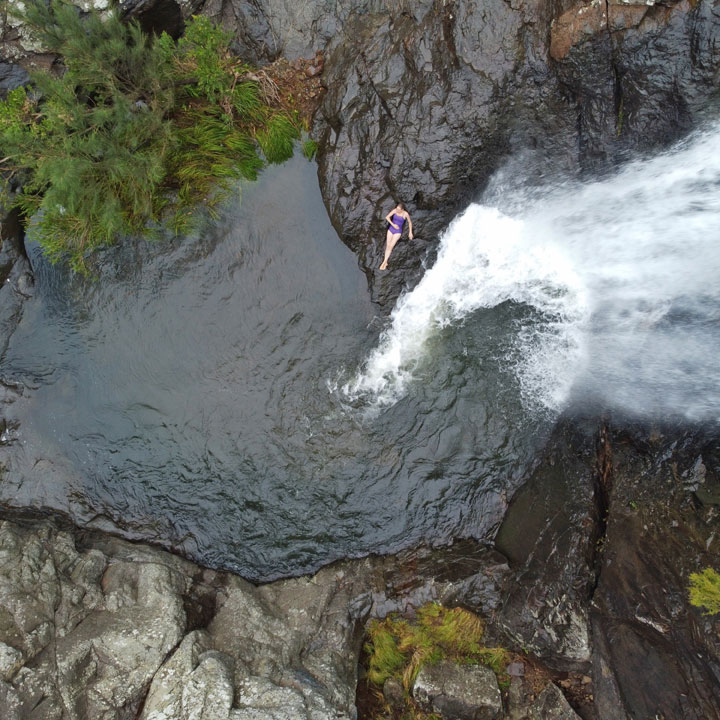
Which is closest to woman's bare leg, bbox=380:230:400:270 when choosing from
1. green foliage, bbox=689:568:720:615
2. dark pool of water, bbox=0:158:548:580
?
dark pool of water, bbox=0:158:548:580

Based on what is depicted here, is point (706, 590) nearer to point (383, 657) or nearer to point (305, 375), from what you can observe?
point (383, 657)

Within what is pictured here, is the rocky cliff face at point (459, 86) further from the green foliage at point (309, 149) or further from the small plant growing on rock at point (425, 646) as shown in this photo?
the small plant growing on rock at point (425, 646)

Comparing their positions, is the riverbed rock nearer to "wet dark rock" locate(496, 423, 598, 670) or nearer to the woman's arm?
"wet dark rock" locate(496, 423, 598, 670)

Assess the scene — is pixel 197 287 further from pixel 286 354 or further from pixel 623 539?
pixel 623 539

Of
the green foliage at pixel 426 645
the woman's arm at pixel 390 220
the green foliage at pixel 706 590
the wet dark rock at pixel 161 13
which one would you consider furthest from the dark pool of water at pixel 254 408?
the wet dark rock at pixel 161 13

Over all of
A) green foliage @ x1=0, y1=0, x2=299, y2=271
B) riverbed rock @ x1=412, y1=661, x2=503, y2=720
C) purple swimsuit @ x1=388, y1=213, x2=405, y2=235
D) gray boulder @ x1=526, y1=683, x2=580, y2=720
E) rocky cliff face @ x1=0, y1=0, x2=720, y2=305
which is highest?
green foliage @ x1=0, y1=0, x2=299, y2=271
